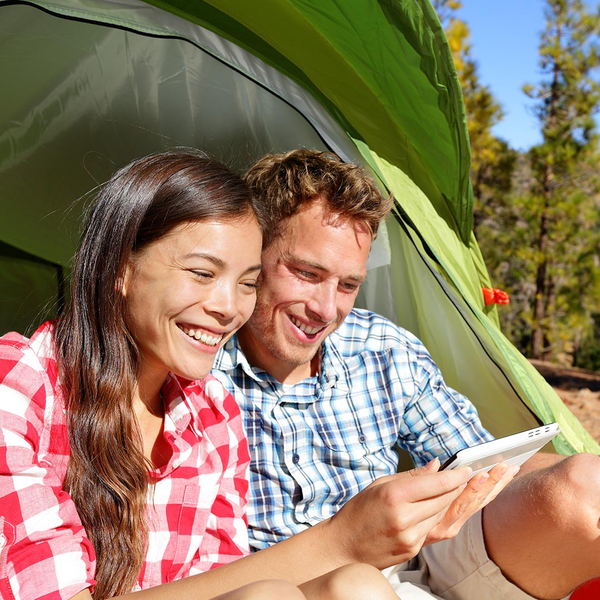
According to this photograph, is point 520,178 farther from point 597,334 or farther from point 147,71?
point 147,71

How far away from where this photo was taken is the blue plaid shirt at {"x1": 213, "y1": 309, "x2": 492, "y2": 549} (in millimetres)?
1531

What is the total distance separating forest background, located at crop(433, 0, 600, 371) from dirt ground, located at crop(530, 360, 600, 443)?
531 millimetres

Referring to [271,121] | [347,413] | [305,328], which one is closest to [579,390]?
[271,121]

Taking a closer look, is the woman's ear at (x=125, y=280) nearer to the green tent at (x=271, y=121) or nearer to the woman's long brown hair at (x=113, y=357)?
the woman's long brown hair at (x=113, y=357)

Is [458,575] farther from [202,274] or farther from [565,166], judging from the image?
[565,166]

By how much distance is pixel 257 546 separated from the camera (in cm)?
151

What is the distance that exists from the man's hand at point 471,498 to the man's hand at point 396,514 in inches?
1.1

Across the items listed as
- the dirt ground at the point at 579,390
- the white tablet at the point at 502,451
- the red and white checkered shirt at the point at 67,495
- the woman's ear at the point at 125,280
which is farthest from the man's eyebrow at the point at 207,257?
the dirt ground at the point at 579,390

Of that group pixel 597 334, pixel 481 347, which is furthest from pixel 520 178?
pixel 481 347

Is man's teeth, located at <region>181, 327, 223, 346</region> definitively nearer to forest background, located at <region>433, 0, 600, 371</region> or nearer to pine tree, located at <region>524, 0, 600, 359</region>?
forest background, located at <region>433, 0, 600, 371</region>

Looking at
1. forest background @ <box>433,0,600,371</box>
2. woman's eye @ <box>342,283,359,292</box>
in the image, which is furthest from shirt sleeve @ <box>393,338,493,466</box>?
forest background @ <box>433,0,600,371</box>

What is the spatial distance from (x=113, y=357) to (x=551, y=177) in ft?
21.3

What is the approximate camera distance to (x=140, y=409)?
4.19ft

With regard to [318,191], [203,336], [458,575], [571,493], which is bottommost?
[458,575]
